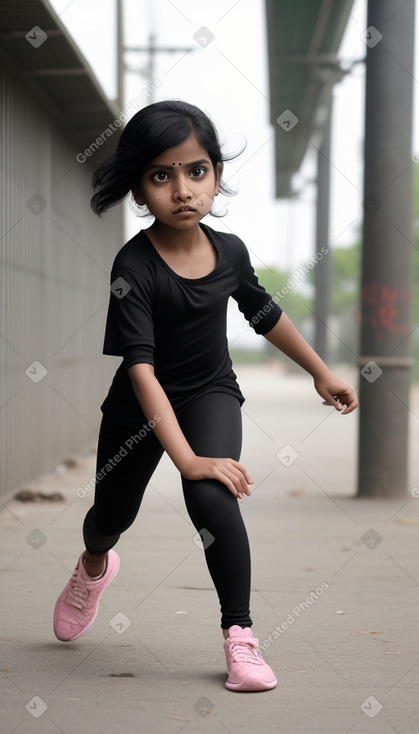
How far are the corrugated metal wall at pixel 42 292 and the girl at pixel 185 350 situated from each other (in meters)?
3.28

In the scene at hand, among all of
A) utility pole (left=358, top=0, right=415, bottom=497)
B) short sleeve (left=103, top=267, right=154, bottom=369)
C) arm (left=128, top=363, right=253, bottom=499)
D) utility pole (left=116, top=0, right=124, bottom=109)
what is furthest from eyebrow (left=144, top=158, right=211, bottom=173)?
utility pole (left=116, top=0, right=124, bottom=109)

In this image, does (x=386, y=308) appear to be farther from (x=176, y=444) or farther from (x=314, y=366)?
(x=176, y=444)

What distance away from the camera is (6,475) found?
6.53m

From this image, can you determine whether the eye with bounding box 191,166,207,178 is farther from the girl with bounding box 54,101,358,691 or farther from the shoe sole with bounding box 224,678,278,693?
the shoe sole with bounding box 224,678,278,693

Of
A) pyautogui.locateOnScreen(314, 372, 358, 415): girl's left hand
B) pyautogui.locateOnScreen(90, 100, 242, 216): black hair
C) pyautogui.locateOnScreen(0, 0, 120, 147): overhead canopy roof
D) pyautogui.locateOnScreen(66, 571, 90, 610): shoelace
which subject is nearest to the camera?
pyautogui.locateOnScreen(90, 100, 242, 216): black hair

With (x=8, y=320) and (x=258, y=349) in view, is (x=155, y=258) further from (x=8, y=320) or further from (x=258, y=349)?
(x=258, y=349)

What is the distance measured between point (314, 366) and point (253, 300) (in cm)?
28

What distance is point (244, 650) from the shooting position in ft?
9.73

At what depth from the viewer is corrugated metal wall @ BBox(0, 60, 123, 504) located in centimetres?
655

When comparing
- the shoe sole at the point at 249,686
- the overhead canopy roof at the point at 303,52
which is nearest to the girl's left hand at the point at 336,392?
the shoe sole at the point at 249,686

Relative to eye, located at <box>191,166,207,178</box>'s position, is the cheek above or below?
below

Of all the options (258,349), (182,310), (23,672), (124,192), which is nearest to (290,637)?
(23,672)

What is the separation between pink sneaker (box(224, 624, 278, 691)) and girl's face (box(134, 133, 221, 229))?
118cm

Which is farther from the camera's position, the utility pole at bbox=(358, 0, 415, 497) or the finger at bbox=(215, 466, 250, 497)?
the utility pole at bbox=(358, 0, 415, 497)
